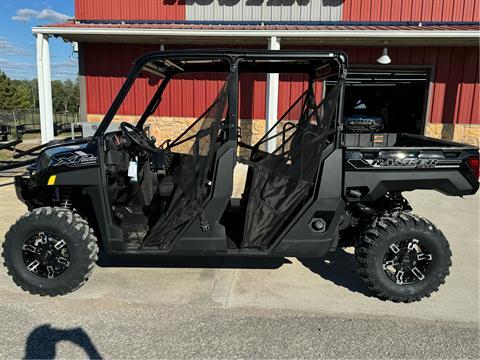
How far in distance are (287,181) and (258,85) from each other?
23.9ft

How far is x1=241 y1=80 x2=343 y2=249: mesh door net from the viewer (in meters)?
3.10

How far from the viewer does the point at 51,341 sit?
263 cm

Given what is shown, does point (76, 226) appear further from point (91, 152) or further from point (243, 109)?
point (243, 109)

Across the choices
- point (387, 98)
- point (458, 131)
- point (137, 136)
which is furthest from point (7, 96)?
point (137, 136)

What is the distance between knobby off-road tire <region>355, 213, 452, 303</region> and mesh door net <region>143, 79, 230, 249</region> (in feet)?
4.42

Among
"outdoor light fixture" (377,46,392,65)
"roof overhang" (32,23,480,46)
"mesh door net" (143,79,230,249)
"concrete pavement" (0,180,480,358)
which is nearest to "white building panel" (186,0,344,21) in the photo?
"roof overhang" (32,23,480,46)

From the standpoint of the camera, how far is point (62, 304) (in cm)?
310

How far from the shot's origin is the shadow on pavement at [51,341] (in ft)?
8.18

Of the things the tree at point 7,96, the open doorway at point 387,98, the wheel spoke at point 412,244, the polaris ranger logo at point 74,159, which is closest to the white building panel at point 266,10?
the open doorway at point 387,98

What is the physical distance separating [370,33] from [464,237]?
16.6 ft

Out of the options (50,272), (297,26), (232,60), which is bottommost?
(50,272)

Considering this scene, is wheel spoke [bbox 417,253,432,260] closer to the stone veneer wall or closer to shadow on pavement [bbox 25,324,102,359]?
shadow on pavement [bbox 25,324,102,359]

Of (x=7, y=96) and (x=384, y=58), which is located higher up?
(x=384, y=58)

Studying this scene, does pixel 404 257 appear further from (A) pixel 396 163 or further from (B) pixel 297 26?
(B) pixel 297 26
